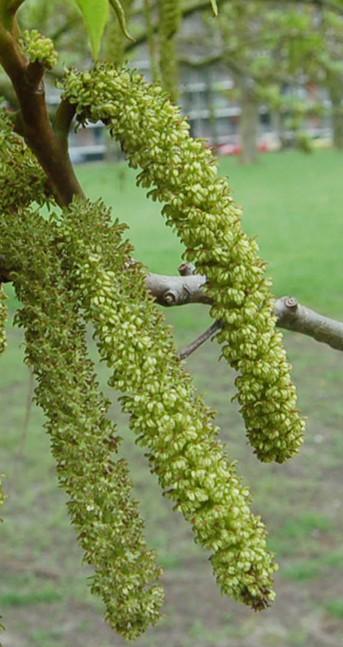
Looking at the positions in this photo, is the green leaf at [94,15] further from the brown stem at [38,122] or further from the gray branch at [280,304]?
the gray branch at [280,304]

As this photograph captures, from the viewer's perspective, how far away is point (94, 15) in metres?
0.78

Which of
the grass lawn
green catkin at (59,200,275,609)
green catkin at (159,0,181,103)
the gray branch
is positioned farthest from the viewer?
the grass lawn

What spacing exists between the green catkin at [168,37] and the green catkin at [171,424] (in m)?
1.10

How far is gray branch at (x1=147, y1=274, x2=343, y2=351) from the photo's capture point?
1.02 m

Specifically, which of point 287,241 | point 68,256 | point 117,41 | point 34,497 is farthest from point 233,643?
point 287,241

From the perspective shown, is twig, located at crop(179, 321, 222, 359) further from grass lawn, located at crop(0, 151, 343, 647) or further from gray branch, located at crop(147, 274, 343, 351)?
grass lawn, located at crop(0, 151, 343, 647)

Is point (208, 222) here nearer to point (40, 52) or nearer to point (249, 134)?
point (40, 52)

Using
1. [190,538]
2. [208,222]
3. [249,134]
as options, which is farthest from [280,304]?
[249,134]

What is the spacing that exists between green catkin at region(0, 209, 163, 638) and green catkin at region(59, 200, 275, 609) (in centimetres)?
3

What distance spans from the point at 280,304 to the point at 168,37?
3.84ft

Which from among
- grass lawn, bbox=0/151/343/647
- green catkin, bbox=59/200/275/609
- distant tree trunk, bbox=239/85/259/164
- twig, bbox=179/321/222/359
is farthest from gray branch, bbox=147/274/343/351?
distant tree trunk, bbox=239/85/259/164

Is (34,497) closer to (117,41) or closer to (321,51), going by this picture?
(321,51)

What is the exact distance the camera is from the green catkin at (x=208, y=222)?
32.4 inches

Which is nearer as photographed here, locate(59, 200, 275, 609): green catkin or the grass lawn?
locate(59, 200, 275, 609): green catkin
